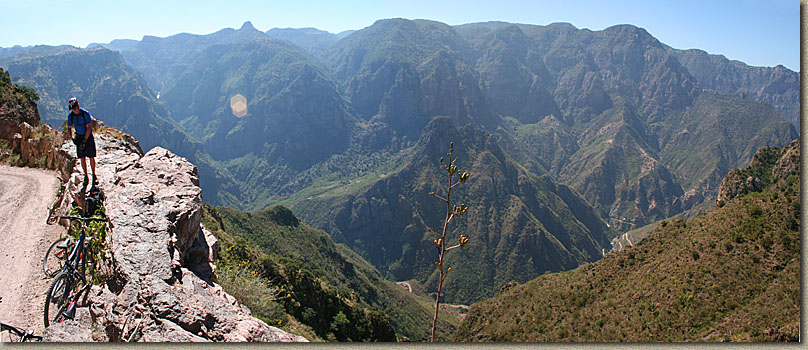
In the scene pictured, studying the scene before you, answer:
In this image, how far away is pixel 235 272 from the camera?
9.27 meters

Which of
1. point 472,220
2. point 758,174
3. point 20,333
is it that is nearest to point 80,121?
point 20,333

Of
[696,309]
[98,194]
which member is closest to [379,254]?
[696,309]

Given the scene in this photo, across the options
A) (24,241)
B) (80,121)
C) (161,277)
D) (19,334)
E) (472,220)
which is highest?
(80,121)

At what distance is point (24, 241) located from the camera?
8422 millimetres

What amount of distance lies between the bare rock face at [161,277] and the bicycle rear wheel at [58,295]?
1.92 ft

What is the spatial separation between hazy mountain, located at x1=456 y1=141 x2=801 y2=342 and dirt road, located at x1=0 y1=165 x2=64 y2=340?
1243 centimetres

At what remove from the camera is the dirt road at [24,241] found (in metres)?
6.39

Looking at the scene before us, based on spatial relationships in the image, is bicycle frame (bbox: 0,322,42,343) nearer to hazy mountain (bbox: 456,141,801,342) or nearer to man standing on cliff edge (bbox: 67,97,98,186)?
man standing on cliff edge (bbox: 67,97,98,186)

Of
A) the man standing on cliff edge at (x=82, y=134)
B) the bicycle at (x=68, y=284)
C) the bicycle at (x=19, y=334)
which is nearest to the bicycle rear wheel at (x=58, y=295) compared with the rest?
the bicycle at (x=68, y=284)

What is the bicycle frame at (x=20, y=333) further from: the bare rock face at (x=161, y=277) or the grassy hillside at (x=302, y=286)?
the grassy hillside at (x=302, y=286)

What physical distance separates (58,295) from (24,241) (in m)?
3.68

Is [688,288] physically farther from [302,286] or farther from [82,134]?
[82,134]

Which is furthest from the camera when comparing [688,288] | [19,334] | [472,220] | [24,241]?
[472,220]

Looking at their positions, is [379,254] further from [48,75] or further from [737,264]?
[48,75]
